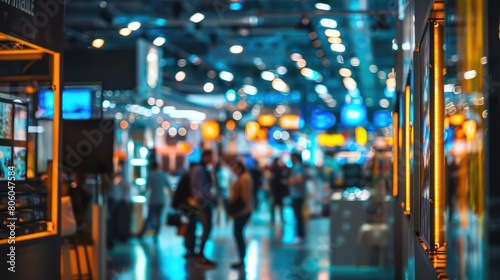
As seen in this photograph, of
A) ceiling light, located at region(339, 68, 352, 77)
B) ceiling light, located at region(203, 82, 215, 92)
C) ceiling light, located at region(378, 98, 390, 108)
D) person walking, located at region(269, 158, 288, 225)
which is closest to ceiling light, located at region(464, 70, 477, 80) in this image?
person walking, located at region(269, 158, 288, 225)

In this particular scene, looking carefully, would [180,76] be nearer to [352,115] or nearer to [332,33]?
[352,115]

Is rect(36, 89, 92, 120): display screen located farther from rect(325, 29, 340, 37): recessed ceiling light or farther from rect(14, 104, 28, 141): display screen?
rect(325, 29, 340, 37): recessed ceiling light

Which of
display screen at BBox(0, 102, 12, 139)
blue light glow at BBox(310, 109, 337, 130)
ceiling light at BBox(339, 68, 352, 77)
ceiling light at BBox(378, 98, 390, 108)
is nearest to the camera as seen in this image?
display screen at BBox(0, 102, 12, 139)

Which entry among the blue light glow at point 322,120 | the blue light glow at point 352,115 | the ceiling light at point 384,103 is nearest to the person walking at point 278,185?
the blue light glow at point 322,120

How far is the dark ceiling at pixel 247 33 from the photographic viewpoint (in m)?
16.2

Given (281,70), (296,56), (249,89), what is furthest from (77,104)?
(249,89)

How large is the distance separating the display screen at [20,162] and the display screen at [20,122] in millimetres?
78

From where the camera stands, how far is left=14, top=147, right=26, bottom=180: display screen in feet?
18.9

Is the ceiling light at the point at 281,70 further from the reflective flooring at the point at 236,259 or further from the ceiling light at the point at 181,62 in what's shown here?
the reflective flooring at the point at 236,259

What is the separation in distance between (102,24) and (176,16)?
3.97 metres

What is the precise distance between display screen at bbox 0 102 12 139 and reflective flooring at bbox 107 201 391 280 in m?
6.14

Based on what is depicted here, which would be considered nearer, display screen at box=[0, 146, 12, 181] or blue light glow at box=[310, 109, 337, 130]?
display screen at box=[0, 146, 12, 181]

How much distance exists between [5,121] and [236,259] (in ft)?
29.2

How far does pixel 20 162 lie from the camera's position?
19.2 ft
